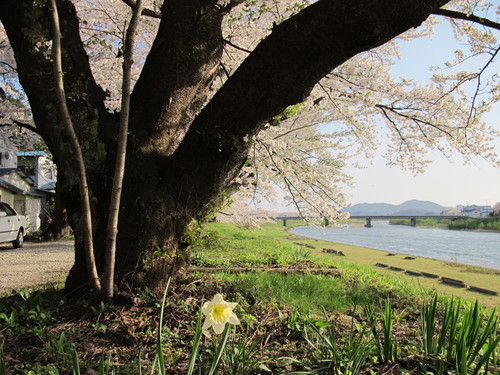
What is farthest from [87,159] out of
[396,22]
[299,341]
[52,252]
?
[52,252]

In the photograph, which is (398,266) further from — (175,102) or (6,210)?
(6,210)

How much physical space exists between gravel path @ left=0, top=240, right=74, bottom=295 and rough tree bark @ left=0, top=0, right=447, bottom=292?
3.08 meters

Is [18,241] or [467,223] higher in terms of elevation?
[467,223]

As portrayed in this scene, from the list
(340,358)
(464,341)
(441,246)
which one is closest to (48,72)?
(340,358)

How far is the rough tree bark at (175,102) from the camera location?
2.37 meters

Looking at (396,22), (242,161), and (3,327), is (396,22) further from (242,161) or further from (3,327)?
(3,327)

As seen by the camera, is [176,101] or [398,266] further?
[398,266]

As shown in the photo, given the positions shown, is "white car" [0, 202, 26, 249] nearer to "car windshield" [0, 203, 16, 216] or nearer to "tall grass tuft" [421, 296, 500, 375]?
"car windshield" [0, 203, 16, 216]

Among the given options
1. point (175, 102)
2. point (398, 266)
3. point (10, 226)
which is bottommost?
point (398, 266)

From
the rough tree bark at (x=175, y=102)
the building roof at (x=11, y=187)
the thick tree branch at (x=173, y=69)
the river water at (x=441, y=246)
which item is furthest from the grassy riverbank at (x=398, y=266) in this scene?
the building roof at (x=11, y=187)

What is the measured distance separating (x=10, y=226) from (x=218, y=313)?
11.4 metres

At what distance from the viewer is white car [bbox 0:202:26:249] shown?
998 cm

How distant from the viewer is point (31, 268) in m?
6.74

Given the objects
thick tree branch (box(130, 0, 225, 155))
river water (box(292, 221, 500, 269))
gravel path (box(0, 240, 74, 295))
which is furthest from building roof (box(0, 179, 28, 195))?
thick tree branch (box(130, 0, 225, 155))
